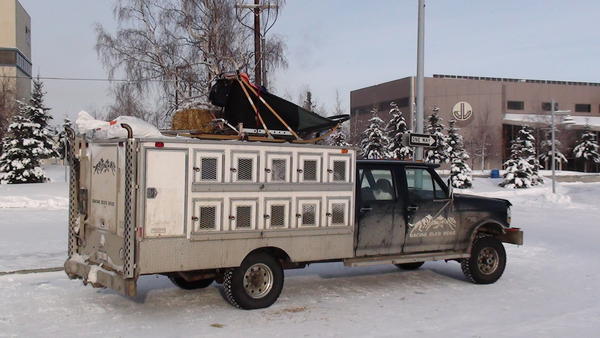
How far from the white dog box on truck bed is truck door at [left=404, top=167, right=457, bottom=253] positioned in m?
1.14

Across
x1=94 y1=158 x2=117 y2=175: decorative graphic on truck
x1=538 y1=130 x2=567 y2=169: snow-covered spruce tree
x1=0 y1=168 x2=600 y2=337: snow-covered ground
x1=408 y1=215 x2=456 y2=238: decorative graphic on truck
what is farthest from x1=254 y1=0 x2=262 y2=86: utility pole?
x1=538 y1=130 x2=567 y2=169: snow-covered spruce tree

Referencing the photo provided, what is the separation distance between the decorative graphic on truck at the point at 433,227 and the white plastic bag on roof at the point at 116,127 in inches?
159

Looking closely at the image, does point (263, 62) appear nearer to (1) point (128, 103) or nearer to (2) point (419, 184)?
(1) point (128, 103)

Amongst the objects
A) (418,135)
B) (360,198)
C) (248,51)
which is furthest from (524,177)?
(360,198)

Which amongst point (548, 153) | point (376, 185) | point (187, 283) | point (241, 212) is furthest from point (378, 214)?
point (548, 153)

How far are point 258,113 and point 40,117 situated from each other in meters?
40.0

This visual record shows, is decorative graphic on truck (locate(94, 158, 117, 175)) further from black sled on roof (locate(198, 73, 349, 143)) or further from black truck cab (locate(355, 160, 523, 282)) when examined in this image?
black truck cab (locate(355, 160, 523, 282))

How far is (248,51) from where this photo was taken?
101 feet

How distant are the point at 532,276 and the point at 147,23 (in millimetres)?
24599

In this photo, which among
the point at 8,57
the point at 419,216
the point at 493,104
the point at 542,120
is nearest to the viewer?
the point at 419,216

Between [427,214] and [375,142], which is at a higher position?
[375,142]

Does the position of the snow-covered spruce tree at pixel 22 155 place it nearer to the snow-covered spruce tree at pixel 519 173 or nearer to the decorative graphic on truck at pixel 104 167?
the snow-covered spruce tree at pixel 519 173

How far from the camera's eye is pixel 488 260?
9.93 m

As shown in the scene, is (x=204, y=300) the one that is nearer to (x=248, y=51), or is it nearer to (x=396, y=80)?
(x=248, y=51)
